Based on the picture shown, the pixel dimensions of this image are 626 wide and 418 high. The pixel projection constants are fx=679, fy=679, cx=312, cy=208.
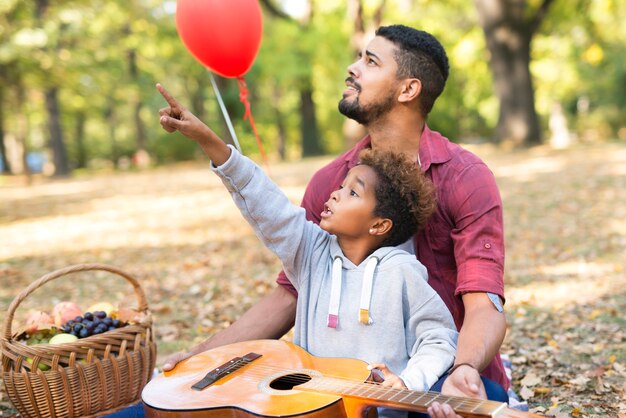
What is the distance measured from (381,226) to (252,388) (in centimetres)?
81

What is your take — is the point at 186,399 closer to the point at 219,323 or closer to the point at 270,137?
the point at 219,323

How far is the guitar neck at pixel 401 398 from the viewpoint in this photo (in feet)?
6.30

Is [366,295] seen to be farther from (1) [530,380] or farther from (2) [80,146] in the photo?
(2) [80,146]

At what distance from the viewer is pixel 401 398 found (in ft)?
6.78

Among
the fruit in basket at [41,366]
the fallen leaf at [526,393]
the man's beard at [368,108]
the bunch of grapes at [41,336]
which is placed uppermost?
the man's beard at [368,108]

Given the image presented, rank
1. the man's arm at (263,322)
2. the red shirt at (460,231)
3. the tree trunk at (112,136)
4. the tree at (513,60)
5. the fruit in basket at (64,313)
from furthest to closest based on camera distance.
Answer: the tree trunk at (112,136) < the tree at (513,60) < the fruit in basket at (64,313) < the man's arm at (263,322) < the red shirt at (460,231)

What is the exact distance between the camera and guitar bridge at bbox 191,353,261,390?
2365 millimetres

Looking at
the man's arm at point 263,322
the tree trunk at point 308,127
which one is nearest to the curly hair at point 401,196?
the man's arm at point 263,322

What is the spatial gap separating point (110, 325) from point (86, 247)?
240 inches

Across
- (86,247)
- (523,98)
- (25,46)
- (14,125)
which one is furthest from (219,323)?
(14,125)

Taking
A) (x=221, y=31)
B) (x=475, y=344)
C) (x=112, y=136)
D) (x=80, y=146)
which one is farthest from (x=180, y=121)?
(x=80, y=146)

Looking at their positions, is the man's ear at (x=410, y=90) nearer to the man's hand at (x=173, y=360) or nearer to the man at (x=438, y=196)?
the man at (x=438, y=196)

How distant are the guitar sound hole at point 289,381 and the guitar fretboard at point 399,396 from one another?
0.08 meters

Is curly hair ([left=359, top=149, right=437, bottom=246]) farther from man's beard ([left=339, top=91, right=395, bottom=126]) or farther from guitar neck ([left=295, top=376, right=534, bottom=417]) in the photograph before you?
guitar neck ([left=295, top=376, right=534, bottom=417])
